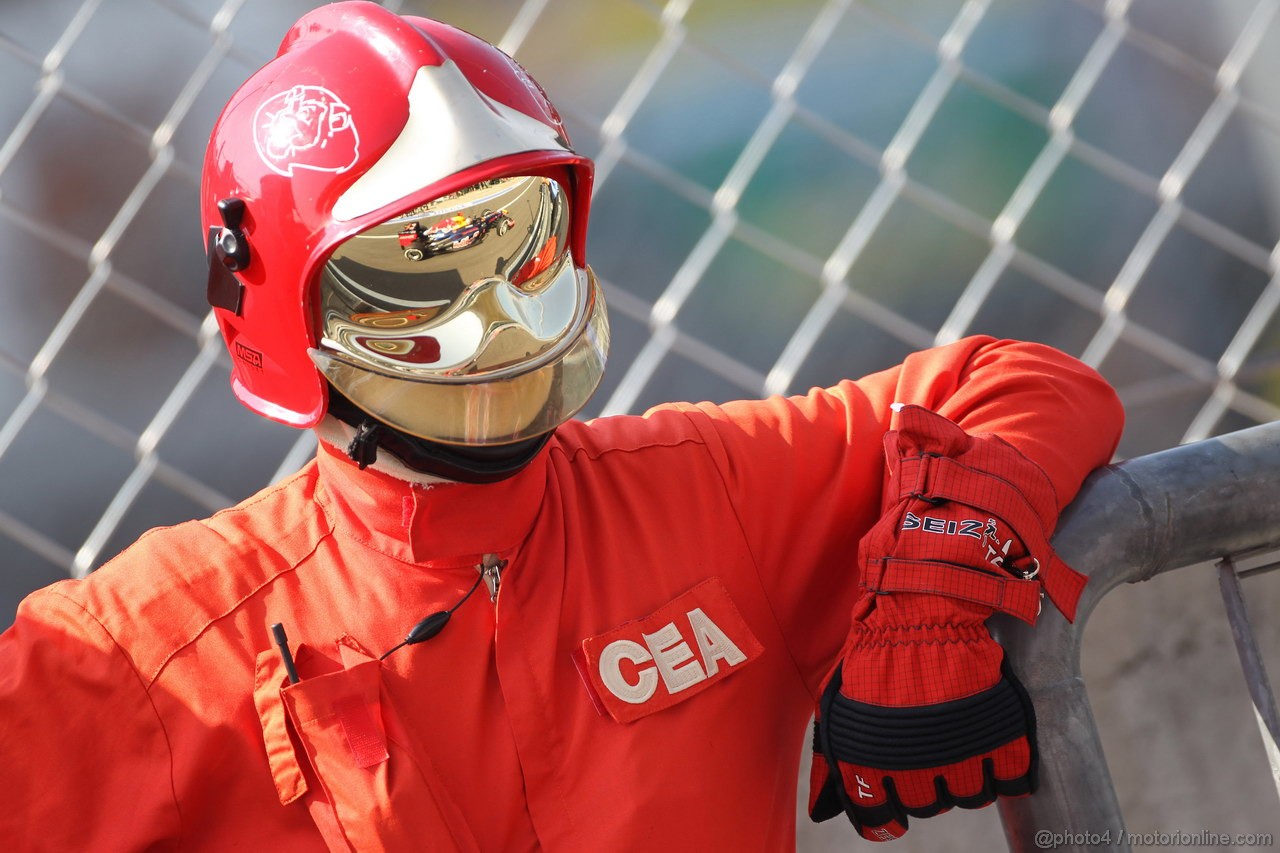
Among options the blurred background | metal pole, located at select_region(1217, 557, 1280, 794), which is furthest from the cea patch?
the blurred background

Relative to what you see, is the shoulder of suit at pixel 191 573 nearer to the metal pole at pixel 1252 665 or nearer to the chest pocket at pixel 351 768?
the chest pocket at pixel 351 768

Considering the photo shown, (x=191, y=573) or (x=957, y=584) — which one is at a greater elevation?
(x=957, y=584)

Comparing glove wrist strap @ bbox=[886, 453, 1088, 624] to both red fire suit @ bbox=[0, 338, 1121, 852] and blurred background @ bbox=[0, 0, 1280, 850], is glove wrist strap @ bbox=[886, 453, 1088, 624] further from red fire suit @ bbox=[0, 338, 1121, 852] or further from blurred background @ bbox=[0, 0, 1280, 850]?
blurred background @ bbox=[0, 0, 1280, 850]

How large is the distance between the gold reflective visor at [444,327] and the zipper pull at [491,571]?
12cm

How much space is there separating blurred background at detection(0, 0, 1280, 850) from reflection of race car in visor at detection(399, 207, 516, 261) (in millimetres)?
688

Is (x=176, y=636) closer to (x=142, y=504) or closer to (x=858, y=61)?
(x=142, y=504)

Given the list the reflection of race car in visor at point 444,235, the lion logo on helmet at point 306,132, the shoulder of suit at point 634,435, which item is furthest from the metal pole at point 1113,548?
the lion logo on helmet at point 306,132

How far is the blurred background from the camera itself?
1.57 metres

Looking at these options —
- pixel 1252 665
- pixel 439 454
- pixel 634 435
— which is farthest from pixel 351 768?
pixel 1252 665

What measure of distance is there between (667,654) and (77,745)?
451 millimetres

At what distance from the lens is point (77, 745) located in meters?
0.96

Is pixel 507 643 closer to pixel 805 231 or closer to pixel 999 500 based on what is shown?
pixel 999 500

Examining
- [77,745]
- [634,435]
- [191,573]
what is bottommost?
[77,745]

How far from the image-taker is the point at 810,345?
5.94 feet
